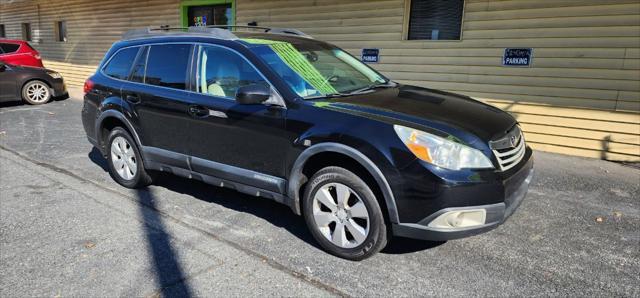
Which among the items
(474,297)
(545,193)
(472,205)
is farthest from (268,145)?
(545,193)

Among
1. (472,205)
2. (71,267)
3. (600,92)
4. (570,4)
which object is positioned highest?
(570,4)

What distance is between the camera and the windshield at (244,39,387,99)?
12.2ft

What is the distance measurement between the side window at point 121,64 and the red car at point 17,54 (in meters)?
8.69

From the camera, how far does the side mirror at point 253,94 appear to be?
11.5 feet

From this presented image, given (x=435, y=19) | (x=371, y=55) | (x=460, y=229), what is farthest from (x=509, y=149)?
(x=371, y=55)

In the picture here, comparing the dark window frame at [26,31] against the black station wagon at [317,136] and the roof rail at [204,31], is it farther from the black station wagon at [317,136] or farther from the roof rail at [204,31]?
the black station wagon at [317,136]

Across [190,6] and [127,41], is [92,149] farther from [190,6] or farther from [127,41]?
[190,6]

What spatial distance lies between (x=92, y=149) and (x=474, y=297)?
5.91 metres

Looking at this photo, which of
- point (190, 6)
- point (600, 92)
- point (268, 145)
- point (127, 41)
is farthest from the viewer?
point (190, 6)

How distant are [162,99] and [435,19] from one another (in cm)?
536

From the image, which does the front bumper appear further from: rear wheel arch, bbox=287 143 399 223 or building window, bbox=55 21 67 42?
building window, bbox=55 21 67 42

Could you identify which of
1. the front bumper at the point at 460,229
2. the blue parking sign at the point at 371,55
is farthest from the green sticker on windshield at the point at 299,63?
the blue parking sign at the point at 371,55

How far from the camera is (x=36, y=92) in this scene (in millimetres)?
11539

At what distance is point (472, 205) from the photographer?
299 centimetres
